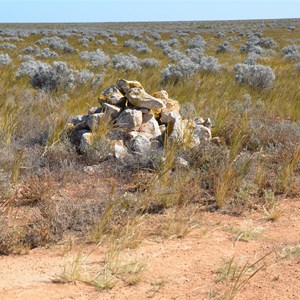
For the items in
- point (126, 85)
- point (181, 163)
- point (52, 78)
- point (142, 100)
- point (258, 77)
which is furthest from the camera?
point (258, 77)

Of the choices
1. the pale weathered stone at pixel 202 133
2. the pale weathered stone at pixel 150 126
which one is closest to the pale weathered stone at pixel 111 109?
the pale weathered stone at pixel 150 126

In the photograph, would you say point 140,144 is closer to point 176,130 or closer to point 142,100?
point 176,130

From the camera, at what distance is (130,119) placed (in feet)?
20.7

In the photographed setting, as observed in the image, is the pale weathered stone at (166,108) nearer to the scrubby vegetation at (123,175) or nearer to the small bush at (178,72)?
the scrubby vegetation at (123,175)

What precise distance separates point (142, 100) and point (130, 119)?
1.15 ft

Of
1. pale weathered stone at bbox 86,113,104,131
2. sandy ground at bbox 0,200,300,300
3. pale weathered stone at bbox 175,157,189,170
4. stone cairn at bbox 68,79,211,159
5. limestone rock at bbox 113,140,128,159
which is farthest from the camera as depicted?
pale weathered stone at bbox 86,113,104,131

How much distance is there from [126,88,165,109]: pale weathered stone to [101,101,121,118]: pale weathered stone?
0.23m

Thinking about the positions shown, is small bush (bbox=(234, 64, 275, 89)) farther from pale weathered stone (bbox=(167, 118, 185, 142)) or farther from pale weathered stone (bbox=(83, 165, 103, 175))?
pale weathered stone (bbox=(83, 165, 103, 175))

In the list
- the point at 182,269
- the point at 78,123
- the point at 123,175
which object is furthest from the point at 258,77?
the point at 182,269

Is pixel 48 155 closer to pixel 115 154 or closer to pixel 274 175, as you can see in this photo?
pixel 115 154

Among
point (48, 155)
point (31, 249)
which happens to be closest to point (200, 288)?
point (31, 249)

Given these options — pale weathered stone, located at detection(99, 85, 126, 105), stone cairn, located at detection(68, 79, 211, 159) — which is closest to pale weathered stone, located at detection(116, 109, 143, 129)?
stone cairn, located at detection(68, 79, 211, 159)

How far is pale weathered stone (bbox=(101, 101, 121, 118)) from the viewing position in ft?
21.1

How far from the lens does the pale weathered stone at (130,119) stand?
20.7 feet
